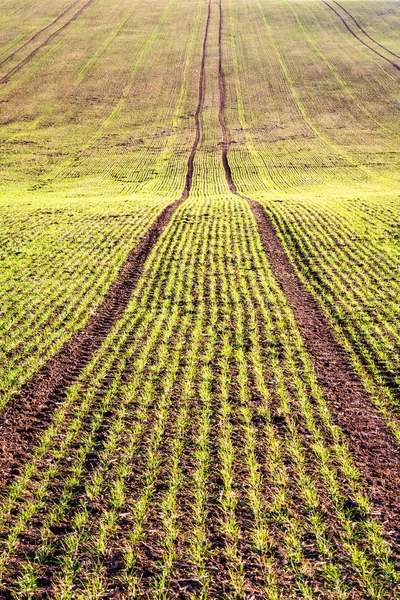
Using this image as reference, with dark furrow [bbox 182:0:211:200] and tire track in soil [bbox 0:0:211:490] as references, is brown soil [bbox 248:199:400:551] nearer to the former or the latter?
tire track in soil [bbox 0:0:211:490]

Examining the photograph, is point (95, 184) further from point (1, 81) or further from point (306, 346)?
point (1, 81)

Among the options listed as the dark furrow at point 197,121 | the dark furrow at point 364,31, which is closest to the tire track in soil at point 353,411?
the dark furrow at point 197,121

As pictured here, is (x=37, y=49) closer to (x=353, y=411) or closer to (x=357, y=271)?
(x=357, y=271)

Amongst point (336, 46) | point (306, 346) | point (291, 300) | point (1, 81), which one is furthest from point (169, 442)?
point (336, 46)

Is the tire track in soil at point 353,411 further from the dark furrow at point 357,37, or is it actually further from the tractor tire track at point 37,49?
the dark furrow at point 357,37

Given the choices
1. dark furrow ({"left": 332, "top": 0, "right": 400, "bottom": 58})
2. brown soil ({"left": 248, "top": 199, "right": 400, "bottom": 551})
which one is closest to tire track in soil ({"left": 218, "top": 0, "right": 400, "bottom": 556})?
brown soil ({"left": 248, "top": 199, "right": 400, "bottom": 551})

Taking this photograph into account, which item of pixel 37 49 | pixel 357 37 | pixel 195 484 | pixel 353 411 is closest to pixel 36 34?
pixel 37 49

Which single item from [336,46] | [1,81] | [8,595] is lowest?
[8,595]
